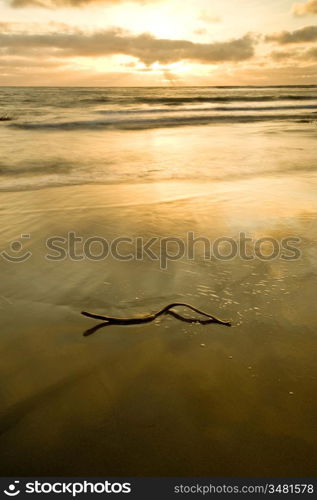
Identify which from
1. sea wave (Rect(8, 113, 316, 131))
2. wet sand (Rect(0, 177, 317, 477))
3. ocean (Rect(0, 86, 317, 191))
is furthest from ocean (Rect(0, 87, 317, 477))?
sea wave (Rect(8, 113, 316, 131))

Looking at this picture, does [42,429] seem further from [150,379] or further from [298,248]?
[298,248]

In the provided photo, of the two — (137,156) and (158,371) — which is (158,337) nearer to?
(158,371)

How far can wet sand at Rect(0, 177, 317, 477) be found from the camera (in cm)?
165

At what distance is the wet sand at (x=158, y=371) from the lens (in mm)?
1646

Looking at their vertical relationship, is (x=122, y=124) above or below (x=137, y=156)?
above

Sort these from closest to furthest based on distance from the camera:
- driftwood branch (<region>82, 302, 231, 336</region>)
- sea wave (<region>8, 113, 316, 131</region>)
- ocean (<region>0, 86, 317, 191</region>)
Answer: driftwood branch (<region>82, 302, 231, 336</region>), ocean (<region>0, 86, 317, 191</region>), sea wave (<region>8, 113, 316, 131</region>)

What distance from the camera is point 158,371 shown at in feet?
6.95

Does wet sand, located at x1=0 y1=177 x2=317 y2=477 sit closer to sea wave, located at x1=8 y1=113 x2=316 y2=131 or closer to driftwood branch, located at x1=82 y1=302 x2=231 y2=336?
driftwood branch, located at x1=82 y1=302 x2=231 y2=336

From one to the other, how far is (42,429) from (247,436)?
963 millimetres

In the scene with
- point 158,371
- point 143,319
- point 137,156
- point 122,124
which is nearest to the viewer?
point 158,371

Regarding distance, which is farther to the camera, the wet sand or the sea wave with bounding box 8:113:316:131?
the sea wave with bounding box 8:113:316:131

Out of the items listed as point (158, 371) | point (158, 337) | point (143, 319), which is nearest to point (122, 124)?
point (143, 319)

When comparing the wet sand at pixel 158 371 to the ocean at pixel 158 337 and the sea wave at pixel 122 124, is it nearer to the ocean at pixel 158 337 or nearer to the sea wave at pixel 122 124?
the ocean at pixel 158 337

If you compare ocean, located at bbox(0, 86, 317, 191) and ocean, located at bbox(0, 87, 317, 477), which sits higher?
ocean, located at bbox(0, 86, 317, 191)
